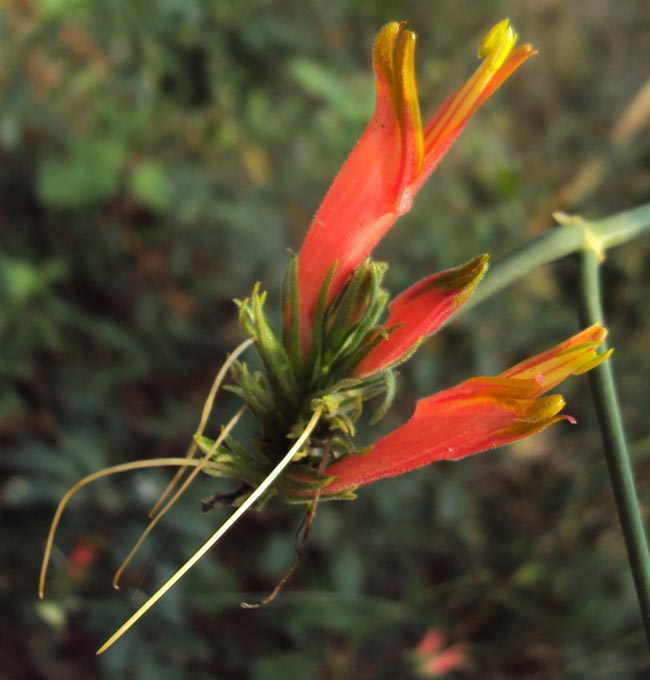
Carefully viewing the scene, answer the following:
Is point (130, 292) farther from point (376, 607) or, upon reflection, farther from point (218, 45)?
point (376, 607)

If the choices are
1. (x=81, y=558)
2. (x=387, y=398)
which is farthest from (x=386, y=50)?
(x=81, y=558)

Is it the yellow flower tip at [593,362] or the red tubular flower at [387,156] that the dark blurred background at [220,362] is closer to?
the red tubular flower at [387,156]

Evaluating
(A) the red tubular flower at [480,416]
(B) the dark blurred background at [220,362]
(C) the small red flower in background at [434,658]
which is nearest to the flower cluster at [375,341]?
(A) the red tubular flower at [480,416]

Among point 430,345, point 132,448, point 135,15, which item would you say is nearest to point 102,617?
point 132,448

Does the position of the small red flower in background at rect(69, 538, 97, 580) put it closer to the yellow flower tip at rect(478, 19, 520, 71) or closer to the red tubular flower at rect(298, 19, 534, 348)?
the red tubular flower at rect(298, 19, 534, 348)

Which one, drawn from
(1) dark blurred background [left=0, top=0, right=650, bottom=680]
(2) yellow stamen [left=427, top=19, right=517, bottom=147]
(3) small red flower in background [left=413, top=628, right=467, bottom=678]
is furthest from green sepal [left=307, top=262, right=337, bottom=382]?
(3) small red flower in background [left=413, top=628, right=467, bottom=678]

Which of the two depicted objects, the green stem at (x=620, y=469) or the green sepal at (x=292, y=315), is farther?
the green sepal at (x=292, y=315)
